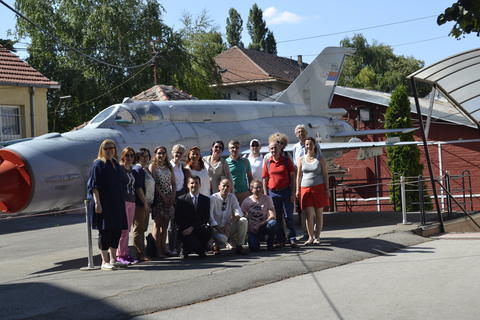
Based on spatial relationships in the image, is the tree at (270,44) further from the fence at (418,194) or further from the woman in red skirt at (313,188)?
the woman in red skirt at (313,188)

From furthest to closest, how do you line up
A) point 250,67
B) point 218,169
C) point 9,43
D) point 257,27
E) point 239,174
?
point 257,27 < point 250,67 < point 9,43 < point 239,174 < point 218,169

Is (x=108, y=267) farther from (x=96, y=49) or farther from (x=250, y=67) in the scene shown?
(x=250, y=67)

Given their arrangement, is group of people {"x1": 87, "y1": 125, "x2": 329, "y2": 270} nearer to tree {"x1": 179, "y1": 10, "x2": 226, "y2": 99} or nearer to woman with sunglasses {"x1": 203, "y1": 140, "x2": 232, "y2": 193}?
woman with sunglasses {"x1": 203, "y1": 140, "x2": 232, "y2": 193}

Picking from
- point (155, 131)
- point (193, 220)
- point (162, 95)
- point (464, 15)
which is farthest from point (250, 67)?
point (464, 15)

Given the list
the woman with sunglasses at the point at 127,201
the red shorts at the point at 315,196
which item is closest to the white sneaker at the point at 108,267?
the woman with sunglasses at the point at 127,201

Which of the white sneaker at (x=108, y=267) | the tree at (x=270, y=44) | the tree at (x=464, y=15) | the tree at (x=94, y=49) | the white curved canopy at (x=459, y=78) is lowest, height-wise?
the white sneaker at (x=108, y=267)

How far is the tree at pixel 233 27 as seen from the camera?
90000 mm

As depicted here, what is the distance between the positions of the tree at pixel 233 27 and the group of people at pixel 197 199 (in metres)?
79.3

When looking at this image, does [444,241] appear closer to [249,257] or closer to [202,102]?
[249,257]

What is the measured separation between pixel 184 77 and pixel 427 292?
39.2m

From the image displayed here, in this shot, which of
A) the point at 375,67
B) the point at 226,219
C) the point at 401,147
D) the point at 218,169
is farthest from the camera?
the point at 375,67

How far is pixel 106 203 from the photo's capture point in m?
9.98

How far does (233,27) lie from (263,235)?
3199 inches

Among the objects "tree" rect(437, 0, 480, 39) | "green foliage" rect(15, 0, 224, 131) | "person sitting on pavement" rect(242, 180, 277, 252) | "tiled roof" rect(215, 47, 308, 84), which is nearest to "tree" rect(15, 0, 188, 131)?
"green foliage" rect(15, 0, 224, 131)
